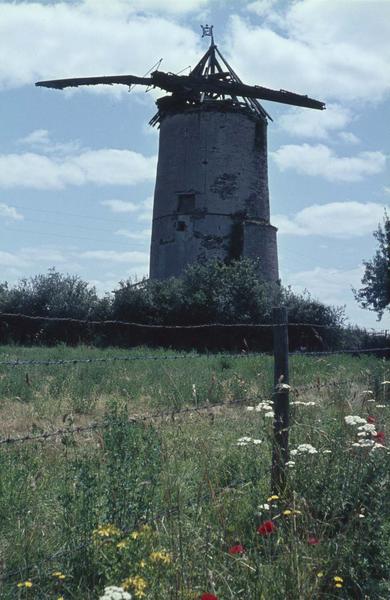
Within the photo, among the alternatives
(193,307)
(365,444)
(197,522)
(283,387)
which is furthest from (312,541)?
(193,307)

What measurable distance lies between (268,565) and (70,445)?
12.5 feet

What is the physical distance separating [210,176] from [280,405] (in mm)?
25676

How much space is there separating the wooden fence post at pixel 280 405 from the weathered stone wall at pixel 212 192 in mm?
24822

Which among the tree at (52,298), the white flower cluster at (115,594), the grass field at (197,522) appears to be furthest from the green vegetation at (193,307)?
the white flower cluster at (115,594)

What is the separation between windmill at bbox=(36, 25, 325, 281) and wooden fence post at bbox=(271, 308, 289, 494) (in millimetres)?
24803

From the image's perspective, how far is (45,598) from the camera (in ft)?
11.0

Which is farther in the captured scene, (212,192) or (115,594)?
(212,192)

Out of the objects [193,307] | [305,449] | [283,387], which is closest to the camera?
[305,449]

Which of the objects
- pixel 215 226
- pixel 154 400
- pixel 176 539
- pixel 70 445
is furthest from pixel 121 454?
pixel 215 226

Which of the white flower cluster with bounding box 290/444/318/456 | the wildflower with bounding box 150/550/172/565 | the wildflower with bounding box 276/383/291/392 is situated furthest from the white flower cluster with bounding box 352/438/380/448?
the wildflower with bounding box 150/550/172/565

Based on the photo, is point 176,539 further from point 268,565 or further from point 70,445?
point 70,445

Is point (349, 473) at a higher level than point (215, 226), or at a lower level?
lower

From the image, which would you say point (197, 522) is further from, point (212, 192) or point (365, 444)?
point (212, 192)

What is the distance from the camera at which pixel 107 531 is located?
345 centimetres
